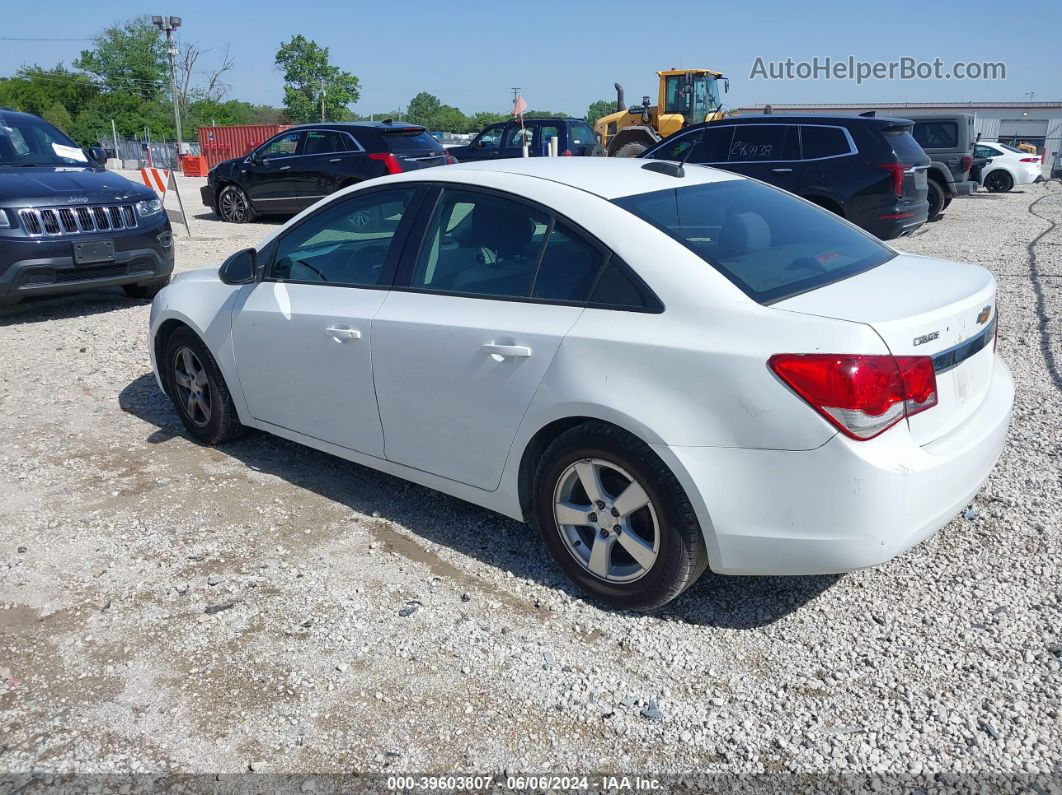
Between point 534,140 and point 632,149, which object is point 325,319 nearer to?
point 534,140

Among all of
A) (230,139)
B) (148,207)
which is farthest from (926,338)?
(230,139)

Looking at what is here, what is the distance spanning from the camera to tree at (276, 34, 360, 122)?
96.8 meters

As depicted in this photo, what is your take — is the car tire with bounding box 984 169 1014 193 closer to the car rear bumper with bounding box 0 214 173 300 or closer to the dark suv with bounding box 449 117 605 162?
the dark suv with bounding box 449 117 605 162

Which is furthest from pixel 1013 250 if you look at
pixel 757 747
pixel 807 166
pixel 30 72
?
pixel 30 72

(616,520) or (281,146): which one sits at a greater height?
(281,146)

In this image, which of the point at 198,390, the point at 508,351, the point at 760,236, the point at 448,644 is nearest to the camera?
the point at 448,644

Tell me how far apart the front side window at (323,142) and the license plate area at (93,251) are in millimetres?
7440

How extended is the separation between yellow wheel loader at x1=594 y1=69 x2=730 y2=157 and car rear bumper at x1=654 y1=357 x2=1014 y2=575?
21510 millimetres

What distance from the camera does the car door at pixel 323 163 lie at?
49.4 feet

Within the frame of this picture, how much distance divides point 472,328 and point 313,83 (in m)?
104

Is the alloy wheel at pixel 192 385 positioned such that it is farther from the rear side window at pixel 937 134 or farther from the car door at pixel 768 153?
the rear side window at pixel 937 134

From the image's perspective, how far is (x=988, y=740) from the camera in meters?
2.62

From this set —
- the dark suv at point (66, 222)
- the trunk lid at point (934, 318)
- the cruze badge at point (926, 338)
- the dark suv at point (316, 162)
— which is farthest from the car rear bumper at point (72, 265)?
the cruze badge at point (926, 338)

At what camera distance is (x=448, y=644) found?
318 cm
